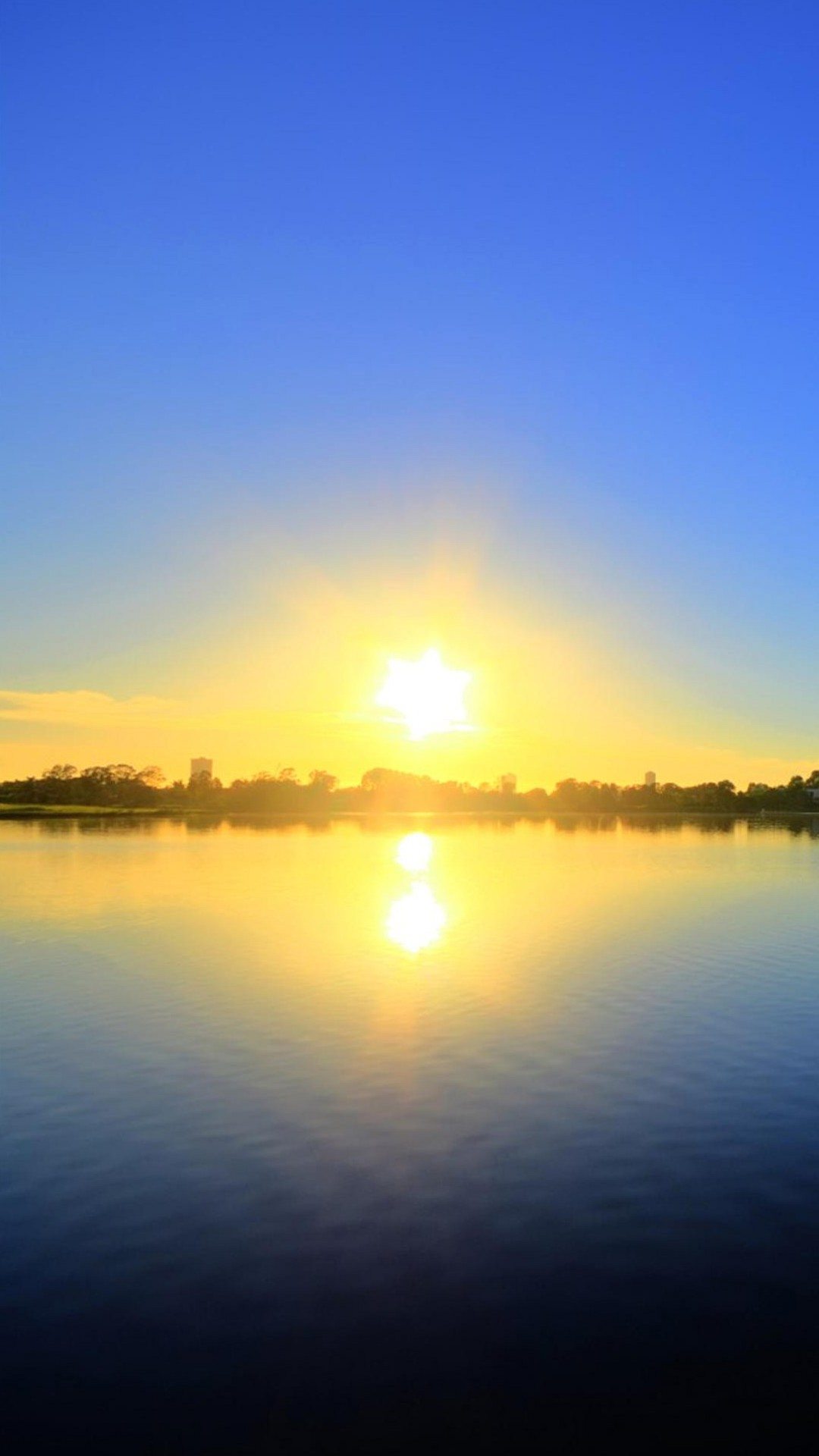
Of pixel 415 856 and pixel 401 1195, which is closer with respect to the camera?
pixel 401 1195

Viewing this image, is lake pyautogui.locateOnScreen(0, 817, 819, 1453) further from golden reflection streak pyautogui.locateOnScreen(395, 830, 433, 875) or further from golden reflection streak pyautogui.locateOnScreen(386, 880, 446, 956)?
golden reflection streak pyautogui.locateOnScreen(395, 830, 433, 875)

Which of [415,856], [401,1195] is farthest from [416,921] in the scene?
[415,856]

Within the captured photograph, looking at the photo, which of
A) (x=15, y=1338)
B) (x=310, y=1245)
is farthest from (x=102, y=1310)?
(x=310, y=1245)

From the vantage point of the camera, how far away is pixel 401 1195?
23.5 meters

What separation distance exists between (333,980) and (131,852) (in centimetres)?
10644

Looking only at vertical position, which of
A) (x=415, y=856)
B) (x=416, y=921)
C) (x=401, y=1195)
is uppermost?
(x=415, y=856)

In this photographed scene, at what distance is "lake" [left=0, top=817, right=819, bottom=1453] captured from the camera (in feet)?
51.4

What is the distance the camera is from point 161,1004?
45.8 meters

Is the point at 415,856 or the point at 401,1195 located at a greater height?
the point at 415,856

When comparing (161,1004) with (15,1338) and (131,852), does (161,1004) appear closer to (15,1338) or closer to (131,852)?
(15,1338)

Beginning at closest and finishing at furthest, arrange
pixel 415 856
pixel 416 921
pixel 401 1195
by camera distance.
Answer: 1. pixel 401 1195
2. pixel 416 921
3. pixel 415 856

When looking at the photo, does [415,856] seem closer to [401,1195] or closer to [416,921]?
[416,921]

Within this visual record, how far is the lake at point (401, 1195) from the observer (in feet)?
51.4

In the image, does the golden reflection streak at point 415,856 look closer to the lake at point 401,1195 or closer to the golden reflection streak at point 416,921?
the golden reflection streak at point 416,921
